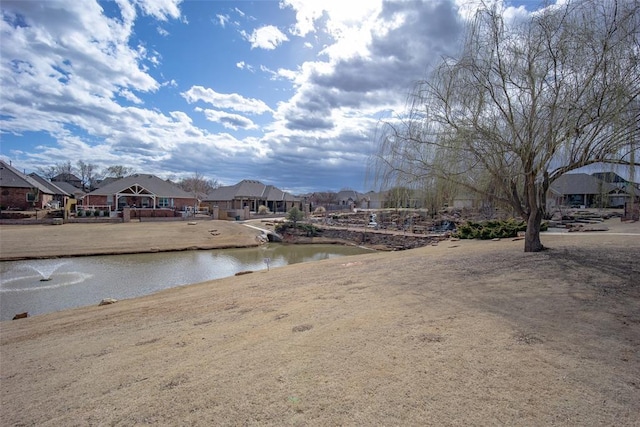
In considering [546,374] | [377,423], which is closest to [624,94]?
[546,374]

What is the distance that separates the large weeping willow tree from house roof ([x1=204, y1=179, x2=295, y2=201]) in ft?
147


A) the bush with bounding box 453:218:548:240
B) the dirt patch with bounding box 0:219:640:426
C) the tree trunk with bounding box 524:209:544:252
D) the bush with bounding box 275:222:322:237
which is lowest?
the bush with bounding box 275:222:322:237

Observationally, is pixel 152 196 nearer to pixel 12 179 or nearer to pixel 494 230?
pixel 12 179

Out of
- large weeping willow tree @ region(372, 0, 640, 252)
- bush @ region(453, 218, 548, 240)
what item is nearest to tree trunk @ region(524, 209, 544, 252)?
large weeping willow tree @ region(372, 0, 640, 252)

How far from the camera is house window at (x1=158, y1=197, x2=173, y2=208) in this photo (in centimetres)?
4419

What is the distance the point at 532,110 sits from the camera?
7.25m

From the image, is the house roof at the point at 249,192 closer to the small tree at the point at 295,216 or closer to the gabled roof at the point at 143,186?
the gabled roof at the point at 143,186

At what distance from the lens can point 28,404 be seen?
3717 mm

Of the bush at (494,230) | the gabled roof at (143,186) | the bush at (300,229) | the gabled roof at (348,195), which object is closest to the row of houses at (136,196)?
the gabled roof at (143,186)

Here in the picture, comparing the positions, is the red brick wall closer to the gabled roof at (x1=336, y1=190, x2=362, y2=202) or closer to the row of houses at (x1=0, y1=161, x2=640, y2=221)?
the row of houses at (x1=0, y1=161, x2=640, y2=221)

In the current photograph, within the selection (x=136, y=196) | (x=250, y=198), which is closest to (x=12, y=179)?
(x=136, y=196)

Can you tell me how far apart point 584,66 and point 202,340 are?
8.47 m

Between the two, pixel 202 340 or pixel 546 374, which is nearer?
pixel 546 374

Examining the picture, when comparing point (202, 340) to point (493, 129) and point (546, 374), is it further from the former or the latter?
point (493, 129)
